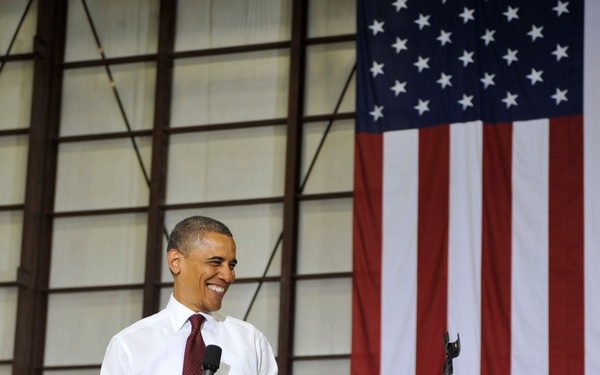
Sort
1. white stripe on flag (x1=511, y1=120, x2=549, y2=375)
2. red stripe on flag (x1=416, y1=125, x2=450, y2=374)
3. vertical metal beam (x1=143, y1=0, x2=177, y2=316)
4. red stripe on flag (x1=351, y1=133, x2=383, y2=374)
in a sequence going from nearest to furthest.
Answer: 1. white stripe on flag (x1=511, y1=120, x2=549, y2=375)
2. red stripe on flag (x1=416, y1=125, x2=450, y2=374)
3. red stripe on flag (x1=351, y1=133, x2=383, y2=374)
4. vertical metal beam (x1=143, y1=0, x2=177, y2=316)

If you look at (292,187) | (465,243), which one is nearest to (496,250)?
(465,243)

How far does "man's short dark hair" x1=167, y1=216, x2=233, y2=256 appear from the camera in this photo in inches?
178

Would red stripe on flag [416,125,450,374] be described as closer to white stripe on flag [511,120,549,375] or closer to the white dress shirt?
white stripe on flag [511,120,549,375]

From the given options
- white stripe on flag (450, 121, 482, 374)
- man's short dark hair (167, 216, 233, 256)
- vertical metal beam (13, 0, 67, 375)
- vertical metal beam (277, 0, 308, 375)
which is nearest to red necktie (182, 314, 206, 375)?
man's short dark hair (167, 216, 233, 256)

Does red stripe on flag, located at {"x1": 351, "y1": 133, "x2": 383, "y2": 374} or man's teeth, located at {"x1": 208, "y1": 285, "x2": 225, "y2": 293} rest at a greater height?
red stripe on flag, located at {"x1": 351, "y1": 133, "x2": 383, "y2": 374}

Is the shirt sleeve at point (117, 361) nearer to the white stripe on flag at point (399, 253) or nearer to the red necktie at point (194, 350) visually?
the red necktie at point (194, 350)

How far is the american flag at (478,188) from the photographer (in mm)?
8891

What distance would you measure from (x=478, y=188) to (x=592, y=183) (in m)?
0.91

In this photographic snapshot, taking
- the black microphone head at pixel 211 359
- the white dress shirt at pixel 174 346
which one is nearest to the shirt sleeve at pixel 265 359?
the white dress shirt at pixel 174 346

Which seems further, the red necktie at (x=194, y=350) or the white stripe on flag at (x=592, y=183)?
the white stripe on flag at (x=592, y=183)

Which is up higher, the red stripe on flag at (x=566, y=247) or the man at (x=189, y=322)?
the red stripe on flag at (x=566, y=247)

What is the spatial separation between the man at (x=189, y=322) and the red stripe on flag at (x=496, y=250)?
470 cm

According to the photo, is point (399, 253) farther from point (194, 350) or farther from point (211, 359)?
point (211, 359)

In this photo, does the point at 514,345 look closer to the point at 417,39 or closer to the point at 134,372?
the point at 417,39
